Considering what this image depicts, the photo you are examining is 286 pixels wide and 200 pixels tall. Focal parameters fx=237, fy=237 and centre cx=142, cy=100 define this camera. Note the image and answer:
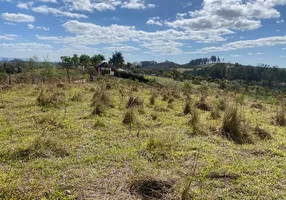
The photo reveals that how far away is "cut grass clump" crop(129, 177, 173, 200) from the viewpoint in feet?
8.52

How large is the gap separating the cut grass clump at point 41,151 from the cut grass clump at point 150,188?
1.40 m

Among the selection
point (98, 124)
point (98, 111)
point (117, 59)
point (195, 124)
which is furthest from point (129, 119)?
point (117, 59)

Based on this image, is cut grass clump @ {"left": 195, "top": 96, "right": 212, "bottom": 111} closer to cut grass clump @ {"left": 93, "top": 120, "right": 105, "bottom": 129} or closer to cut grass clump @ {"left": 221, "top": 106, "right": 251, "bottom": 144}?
cut grass clump @ {"left": 221, "top": 106, "right": 251, "bottom": 144}

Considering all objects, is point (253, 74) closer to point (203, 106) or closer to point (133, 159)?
point (203, 106)

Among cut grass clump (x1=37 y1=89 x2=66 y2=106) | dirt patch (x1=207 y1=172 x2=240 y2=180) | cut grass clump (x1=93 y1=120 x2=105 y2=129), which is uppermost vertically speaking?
cut grass clump (x1=37 y1=89 x2=66 y2=106)

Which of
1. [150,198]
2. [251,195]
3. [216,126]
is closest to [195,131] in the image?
[216,126]

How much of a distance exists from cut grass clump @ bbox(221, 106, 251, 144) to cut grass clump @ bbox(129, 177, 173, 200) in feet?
8.05

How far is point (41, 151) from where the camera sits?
3.55 meters

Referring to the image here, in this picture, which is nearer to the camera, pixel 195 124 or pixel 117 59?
pixel 195 124

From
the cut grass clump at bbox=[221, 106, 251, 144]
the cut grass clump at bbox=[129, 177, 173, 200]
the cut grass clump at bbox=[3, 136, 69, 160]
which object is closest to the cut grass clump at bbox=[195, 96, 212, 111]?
the cut grass clump at bbox=[221, 106, 251, 144]

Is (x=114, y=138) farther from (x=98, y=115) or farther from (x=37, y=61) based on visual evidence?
(x=37, y=61)

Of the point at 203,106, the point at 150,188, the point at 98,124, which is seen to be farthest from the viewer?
the point at 203,106

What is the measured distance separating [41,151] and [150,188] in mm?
1834

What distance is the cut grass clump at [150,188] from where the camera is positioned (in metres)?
2.60
